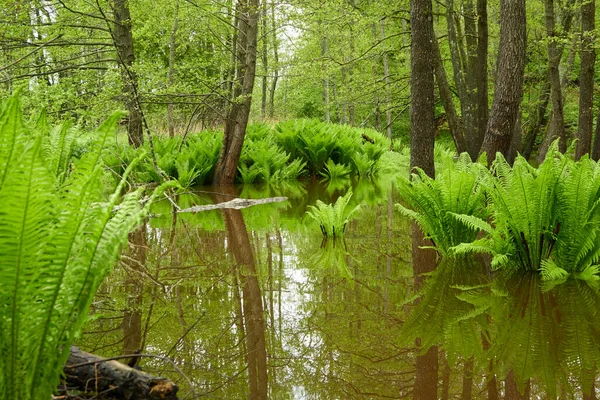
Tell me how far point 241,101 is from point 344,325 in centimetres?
667

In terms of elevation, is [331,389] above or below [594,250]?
below

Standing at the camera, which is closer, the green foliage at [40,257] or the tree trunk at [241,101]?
the green foliage at [40,257]

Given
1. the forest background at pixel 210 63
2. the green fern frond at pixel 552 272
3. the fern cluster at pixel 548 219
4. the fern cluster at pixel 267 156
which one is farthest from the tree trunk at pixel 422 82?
the fern cluster at pixel 267 156

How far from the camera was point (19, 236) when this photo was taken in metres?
1.15

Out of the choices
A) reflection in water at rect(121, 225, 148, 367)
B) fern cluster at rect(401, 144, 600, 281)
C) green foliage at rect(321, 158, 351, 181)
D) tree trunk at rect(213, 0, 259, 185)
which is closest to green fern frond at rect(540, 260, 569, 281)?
fern cluster at rect(401, 144, 600, 281)

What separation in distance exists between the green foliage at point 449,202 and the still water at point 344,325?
22 cm

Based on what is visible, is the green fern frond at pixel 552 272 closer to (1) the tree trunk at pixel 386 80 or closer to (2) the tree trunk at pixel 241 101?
A: (2) the tree trunk at pixel 241 101

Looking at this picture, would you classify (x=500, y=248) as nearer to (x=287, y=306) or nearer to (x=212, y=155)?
(x=287, y=306)

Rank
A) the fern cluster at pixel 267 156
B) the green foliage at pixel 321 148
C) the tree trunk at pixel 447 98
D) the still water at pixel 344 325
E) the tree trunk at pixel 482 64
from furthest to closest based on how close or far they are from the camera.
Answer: the green foliage at pixel 321 148, the tree trunk at pixel 447 98, the tree trunk at pixel 482 64, the fern cluster at pixel 267 156, the still water at pixel 344 325

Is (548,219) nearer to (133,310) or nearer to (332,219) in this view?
(332,219)

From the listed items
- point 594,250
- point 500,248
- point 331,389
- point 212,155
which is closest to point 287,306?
point 331,389

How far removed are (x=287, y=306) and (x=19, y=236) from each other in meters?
1.65

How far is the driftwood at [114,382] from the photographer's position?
1.41 metres

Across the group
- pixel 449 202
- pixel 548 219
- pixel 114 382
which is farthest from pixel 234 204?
pixel 114 382
